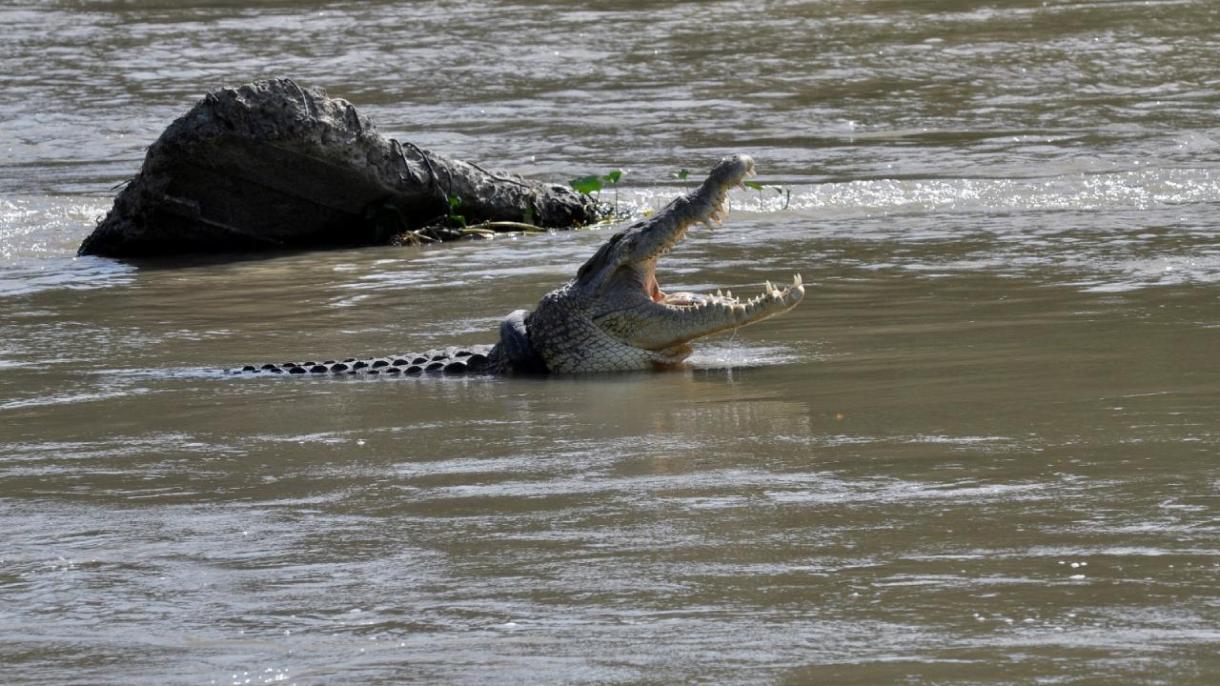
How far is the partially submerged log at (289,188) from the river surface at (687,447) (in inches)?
16.8

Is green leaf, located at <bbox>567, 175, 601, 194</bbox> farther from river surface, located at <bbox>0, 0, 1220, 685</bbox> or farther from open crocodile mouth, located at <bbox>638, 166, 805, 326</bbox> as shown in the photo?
open crocodile mouth, located at <bbox>638, 166, 805, 326</bbox>

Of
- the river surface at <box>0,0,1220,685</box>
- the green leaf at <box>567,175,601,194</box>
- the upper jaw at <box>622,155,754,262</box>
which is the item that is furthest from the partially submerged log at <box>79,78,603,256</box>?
the upper jaw at <box>622,155,754,262</box>

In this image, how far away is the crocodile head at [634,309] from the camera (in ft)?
22.3

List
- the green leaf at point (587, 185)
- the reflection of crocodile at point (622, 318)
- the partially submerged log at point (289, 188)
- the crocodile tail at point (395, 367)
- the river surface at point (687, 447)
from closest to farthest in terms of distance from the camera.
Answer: the river surface at point (687, 447) → the crocodile tail at point (395, 367) → the reflection of crocodile at point (622, 318) → the partially submerged log at point (289, 188) → the green leaf at point (587, 185)

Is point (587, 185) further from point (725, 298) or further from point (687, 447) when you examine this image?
point (687, 447)

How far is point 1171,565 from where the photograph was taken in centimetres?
363

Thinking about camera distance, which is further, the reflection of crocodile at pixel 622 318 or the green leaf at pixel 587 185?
the green leaf at pixel 587 185

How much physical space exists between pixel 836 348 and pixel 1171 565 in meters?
3.06

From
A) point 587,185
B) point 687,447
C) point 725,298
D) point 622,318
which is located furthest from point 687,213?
point 587,185

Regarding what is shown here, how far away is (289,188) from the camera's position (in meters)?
10.8

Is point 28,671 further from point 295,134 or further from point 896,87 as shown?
point 896,87

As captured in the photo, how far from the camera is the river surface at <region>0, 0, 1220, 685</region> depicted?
342 centimetres

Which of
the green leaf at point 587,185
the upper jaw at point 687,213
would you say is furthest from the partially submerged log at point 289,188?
the upper jaw at point 687,213

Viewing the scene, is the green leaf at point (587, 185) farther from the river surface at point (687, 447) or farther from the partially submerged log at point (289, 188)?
the river surface at point (687, 447)
